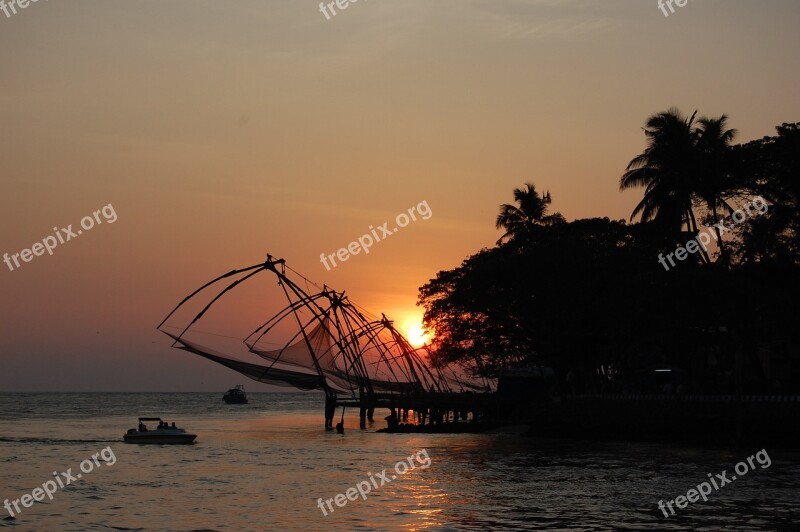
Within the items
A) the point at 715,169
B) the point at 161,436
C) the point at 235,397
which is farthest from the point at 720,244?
the point at 235,397

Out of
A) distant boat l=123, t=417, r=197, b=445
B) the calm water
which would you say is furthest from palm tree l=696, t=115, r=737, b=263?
distant boat l=123, t=417, r=197, b=445

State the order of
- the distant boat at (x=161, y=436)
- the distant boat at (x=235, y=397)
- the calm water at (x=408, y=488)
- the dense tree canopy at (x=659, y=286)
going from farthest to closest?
the distant boat at (x=235, y=397)
the distant boat at (x=161, y=436)
the dense tree canopy at (x=659, y=286)
the calm water at (x=408, y=488)

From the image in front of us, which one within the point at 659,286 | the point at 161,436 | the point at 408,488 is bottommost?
the point at 408,488

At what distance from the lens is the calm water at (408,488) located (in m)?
18.5

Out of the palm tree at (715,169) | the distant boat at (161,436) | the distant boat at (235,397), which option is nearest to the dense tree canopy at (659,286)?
the palm tree at (715,169)

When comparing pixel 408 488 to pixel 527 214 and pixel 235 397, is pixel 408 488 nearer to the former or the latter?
pixel 527 214

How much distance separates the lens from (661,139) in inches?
1631

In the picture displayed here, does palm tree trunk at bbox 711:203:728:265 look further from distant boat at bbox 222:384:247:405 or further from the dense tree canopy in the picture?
distant boat at bbox 222:384:247:405

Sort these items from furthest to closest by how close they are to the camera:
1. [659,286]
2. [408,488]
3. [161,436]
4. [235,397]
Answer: [235,397]
[161,436]
[659,286]
[408,488]

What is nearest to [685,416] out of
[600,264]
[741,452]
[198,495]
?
[741,452]

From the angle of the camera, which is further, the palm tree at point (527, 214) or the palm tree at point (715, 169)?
the palm tree at point (527, 214)

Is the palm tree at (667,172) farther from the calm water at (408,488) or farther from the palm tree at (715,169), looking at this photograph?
the calm water at (408,488)

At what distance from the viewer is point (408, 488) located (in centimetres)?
2400

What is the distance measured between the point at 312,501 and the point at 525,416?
3143cm
